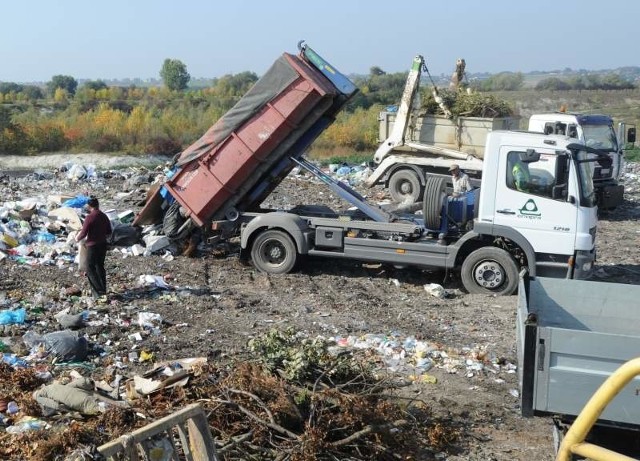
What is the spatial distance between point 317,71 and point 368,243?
242 cm

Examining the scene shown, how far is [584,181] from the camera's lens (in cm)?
920

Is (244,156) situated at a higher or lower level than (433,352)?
higher

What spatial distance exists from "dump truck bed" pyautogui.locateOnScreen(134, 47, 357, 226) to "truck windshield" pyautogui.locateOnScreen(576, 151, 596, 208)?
3073 mm

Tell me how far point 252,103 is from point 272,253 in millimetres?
2085

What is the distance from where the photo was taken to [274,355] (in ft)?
20.3

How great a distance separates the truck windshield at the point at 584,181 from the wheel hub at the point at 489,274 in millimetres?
1302

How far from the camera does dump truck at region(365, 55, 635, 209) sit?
15492 millimetres

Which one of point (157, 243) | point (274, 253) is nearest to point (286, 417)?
point (274, 253)

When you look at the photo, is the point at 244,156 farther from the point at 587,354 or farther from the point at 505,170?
the point at 587,354

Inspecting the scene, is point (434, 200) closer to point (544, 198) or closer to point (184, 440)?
point (544, 198)

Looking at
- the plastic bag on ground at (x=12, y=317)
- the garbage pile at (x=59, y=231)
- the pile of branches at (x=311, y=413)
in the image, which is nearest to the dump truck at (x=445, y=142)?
the garbage pile at (x=59, y=231)

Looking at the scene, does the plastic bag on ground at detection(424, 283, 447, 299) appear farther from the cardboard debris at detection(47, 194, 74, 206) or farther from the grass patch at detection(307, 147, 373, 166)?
the grass patch at detection(307, 147, 373, 166)

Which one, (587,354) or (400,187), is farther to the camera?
(400,187)

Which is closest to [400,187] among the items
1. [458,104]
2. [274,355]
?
[458,104]
